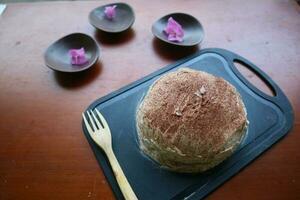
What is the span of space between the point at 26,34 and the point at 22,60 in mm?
117

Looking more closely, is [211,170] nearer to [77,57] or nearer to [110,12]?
[77,57]

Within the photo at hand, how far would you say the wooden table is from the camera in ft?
1.76

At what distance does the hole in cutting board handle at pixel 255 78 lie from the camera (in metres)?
0.68

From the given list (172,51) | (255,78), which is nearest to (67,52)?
(172,51)

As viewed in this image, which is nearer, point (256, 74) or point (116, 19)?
point (256, 74)

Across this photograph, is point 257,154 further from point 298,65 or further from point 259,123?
point 298,65

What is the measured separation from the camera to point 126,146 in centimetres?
58

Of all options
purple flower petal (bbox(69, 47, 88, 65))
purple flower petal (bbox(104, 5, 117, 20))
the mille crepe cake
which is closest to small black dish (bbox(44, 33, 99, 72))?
purple flower petal (bbox(69, 47, 88, 65))

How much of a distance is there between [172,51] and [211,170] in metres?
0.38

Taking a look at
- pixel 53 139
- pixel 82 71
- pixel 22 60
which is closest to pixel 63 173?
pixel 53 139

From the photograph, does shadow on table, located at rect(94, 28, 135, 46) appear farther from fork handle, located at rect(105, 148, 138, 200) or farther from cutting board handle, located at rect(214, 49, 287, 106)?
fork handle, located at rect(105, 148, 138, 200)

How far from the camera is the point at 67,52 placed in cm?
76

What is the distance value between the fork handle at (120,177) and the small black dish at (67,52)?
27cm

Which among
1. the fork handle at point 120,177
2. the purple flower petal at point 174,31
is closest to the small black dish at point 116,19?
the purple flower petal at point 174,31
